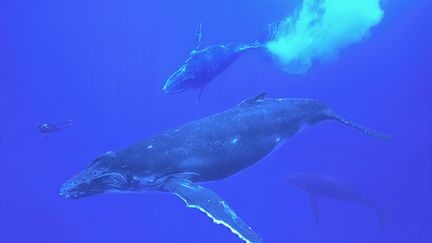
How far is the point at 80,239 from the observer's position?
29344mm

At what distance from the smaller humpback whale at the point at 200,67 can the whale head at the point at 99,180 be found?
3.40 metres

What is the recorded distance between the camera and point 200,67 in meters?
11.1

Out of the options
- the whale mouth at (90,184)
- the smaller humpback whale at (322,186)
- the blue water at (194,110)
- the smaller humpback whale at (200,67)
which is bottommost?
the whale mouth at (90,184)

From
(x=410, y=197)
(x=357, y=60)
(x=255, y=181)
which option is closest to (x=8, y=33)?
(x=255, y=181)

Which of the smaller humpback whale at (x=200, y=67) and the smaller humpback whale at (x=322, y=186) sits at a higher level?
the smaller humpback whale at (x=322, y=186)

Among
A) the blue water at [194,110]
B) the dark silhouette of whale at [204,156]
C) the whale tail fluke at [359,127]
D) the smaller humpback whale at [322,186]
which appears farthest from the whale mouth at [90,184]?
the blue water at [194,110]

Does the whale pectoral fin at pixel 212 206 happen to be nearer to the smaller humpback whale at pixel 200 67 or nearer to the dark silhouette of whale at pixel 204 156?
the dark silhouette of whale at pixel 204 156

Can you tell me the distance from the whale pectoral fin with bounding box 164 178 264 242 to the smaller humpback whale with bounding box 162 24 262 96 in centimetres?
376

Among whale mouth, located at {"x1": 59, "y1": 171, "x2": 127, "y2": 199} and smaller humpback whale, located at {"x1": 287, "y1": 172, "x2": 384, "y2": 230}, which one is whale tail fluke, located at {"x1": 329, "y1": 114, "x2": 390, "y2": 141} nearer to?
whale mouth, located at {"x1": 59, "y1": 171, "x2": 127, "y2": 199}

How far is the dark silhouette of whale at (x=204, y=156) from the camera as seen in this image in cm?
707

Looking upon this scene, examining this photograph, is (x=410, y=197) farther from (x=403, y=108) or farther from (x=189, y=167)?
(x=189, y=167)

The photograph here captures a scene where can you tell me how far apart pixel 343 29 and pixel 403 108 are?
7573mm

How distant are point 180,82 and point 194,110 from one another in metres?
16.7

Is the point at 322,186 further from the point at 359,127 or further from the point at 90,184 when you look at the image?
the point at 90,184
